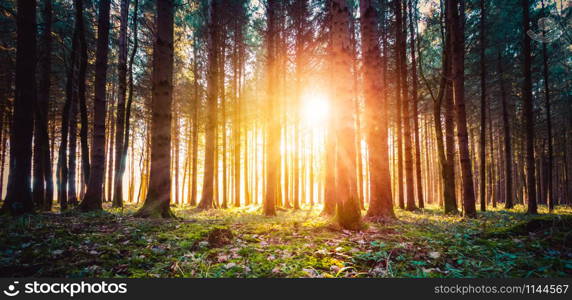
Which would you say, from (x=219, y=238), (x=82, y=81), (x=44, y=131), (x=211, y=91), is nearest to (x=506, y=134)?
(x=219, y=238)

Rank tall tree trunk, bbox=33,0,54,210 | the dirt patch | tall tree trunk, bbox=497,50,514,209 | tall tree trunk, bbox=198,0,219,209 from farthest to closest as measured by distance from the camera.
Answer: tall tree trunk, bbox=497,50,514,209
tall tree trunk, bbox=198,0,219,209
tall tree trunk, bbox=33,0,54,210
the dirt patch

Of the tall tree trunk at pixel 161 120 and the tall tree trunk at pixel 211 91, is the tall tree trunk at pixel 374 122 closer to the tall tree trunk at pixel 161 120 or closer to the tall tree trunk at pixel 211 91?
the tall tree trunk at pixel 161 120

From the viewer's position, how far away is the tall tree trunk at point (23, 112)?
5.25m

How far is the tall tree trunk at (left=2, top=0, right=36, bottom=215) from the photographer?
525cm

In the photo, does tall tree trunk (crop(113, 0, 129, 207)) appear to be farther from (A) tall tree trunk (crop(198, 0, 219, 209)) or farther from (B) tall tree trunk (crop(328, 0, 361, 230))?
(B) tall tree trunk (crop(328, 0, 361, 230))

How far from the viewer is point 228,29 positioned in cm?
1396

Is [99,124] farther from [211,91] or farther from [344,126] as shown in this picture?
[344,126]

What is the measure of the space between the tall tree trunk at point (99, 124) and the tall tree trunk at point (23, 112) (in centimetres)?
170

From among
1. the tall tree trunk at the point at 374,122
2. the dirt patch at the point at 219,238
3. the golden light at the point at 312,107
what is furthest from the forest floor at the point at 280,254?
the golden light at the point at 312,107

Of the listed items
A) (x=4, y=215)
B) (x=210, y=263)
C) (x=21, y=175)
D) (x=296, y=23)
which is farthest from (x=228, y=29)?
(x=210, y=263)

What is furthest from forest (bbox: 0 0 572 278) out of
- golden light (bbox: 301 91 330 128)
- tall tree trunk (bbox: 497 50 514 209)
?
tall tree trunk (bbox: 497 50 514 209)

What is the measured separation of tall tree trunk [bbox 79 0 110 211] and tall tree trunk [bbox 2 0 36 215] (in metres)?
1.70

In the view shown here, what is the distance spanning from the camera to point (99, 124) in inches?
290

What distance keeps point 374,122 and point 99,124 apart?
9390 mm
